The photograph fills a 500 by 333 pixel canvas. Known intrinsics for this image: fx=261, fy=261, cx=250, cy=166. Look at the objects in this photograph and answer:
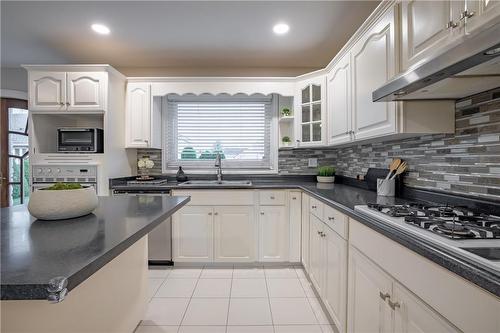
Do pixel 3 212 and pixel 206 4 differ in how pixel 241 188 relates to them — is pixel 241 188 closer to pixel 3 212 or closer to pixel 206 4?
pixel 206 4

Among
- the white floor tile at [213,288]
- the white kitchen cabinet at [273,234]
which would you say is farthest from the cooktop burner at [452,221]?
the white floor tile at [213,288]

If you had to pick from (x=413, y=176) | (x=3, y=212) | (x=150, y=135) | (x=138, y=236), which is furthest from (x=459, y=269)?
(x=150, y=135)

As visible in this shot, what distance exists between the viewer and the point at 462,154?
1437mm

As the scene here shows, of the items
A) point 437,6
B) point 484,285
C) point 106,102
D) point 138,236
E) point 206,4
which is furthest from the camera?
point 106,102

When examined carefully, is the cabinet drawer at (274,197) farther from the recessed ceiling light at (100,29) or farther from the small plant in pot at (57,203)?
the recessed ceiling light at (100,29)

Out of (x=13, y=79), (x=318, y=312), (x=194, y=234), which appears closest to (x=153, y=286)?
(x=194, y=234)

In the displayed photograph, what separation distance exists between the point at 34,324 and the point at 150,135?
2357 millimetres

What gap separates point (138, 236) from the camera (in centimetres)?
92

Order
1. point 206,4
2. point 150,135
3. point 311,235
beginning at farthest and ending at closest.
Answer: point 150,135, point 311,235, point 206,4

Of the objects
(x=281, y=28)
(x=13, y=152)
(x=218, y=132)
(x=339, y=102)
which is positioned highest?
(x=281, y=28)

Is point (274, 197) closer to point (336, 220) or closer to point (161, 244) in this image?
point (336, 220)

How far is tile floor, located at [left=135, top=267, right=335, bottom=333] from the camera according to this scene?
72.6 inches

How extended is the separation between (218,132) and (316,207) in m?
1.78

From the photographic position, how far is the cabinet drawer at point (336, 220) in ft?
5.07
